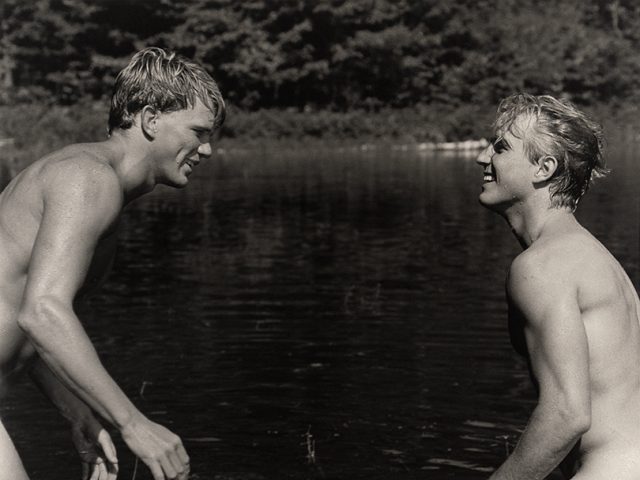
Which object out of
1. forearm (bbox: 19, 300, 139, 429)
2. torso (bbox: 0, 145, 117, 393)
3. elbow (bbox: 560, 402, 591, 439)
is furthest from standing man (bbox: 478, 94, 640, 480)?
torso (bbox: 0, 145, 117, 393)

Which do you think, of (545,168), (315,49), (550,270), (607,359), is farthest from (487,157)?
(315,49)

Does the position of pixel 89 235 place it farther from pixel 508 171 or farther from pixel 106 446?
pixel 508 171

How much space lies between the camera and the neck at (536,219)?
427cm

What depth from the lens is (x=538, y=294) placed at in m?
4.00

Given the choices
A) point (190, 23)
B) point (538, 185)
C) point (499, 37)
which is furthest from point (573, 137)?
point (499, 37)

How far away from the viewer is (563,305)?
396 cm

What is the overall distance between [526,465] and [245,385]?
22.2ft

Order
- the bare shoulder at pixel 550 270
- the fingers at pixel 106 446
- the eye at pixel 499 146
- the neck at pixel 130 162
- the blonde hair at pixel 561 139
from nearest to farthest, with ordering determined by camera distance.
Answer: the bare shoulder at pixel 550 270 → the blonde hair at pixel 561 139 → the eye at pixel 499 146 → the neck at pixel 130 162 → the fingers at pixel 106 446

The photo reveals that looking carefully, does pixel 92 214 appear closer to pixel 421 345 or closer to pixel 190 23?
pixel 421 345

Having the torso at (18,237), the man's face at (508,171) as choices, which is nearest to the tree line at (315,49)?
the torso at (18,237)

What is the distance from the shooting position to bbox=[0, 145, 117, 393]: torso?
4277 millimetres

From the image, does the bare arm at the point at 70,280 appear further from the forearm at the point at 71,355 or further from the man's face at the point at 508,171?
the man's face at the point at 508,171

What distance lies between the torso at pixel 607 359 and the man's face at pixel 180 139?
118 centimetres

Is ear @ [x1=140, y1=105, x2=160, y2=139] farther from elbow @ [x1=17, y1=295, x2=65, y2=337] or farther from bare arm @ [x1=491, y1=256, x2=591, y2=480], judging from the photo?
bare arm @ [x1=491, y1=256, x2=591, y2=480]
